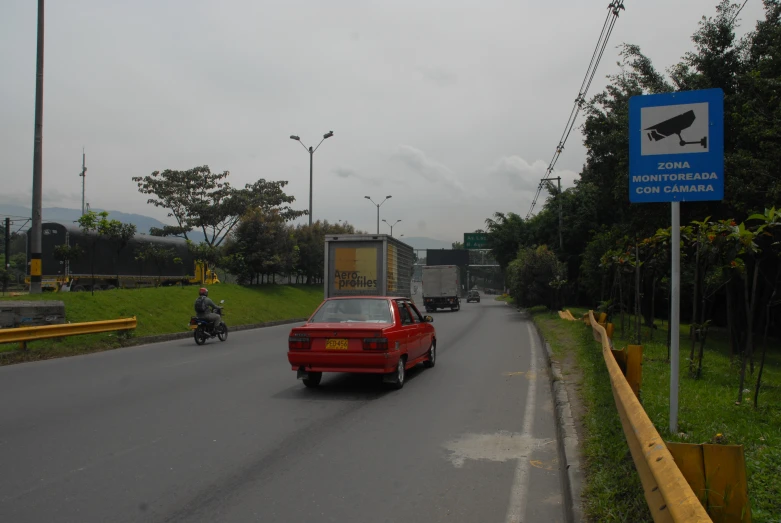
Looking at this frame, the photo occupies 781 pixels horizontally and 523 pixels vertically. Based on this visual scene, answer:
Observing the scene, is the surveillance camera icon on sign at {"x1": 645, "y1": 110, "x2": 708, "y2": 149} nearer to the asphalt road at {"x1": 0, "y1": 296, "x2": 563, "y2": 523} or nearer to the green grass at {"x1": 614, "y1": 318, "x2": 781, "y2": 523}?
the green grass at {"x1": 614, "y1": 318, "x2": 781, "y2": 523}

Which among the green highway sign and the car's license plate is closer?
the car's license plate

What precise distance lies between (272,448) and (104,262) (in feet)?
93.2

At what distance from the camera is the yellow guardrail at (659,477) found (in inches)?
101

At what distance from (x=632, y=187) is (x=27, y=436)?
22.1ft

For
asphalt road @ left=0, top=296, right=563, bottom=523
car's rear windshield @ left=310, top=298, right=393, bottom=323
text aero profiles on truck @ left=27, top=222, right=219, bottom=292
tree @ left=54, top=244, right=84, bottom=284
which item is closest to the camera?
asphalt road @ left=0, top=296, right=563, bottom=523

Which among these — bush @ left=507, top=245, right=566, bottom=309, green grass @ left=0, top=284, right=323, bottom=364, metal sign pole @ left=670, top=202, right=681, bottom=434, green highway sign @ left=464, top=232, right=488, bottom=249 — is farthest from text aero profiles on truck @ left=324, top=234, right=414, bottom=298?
green highway sign @ left=464, top=232, right=488, bottom=249

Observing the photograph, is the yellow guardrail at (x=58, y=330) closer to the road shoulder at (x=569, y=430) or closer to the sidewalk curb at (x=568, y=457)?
the road shoulder at (x=569, y=430)

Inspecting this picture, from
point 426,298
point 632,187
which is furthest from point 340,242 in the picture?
point 426,298

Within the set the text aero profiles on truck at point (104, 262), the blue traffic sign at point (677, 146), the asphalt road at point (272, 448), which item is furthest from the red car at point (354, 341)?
the text aero profiles on truck at point (104, 262)

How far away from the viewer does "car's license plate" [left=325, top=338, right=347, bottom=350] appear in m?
8.89

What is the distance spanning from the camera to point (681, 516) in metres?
2.53

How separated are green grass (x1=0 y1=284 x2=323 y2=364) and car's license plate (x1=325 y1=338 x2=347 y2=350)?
8142 millimetres

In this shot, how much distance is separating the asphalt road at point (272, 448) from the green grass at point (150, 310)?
3.86 meters

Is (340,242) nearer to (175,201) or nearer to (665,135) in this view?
(665,135)
